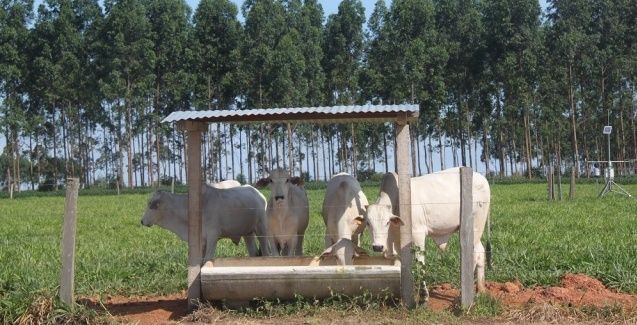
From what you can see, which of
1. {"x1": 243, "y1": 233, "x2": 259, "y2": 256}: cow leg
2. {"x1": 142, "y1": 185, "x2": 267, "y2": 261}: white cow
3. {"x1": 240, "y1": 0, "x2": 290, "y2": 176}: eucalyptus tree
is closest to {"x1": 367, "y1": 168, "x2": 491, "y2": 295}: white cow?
{"x1": 142, "y1": 185, "x2": 267, "y2": 261}: white cow

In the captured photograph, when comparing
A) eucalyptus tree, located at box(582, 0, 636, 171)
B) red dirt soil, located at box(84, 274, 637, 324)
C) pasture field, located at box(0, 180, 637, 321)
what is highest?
eucalyptus tree, located at box(582, 0, 636, 171)

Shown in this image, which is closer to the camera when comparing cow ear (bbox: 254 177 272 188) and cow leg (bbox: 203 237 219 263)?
cow ear (bbox: 254 177 272 188)

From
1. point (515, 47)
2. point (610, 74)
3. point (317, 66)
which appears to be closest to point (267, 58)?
point (317, 66)

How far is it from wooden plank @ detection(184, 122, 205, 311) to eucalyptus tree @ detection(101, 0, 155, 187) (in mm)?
47392

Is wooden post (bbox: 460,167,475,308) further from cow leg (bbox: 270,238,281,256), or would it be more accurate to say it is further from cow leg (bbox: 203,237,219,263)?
cow leg (bbox: 203,237,219,263)

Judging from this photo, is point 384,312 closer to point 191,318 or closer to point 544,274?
point 191,318

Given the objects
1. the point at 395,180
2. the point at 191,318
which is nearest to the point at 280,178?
the point at 395,180

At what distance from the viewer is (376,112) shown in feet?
28.3

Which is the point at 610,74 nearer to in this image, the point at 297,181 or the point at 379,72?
the point at 379,72

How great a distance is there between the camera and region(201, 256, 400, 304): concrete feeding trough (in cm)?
846

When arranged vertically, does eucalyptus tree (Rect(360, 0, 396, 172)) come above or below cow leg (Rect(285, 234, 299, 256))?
above

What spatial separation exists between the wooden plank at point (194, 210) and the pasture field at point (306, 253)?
5.32 ft

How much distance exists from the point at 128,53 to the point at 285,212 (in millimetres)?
48425

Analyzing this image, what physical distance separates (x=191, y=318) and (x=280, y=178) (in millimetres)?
2230
